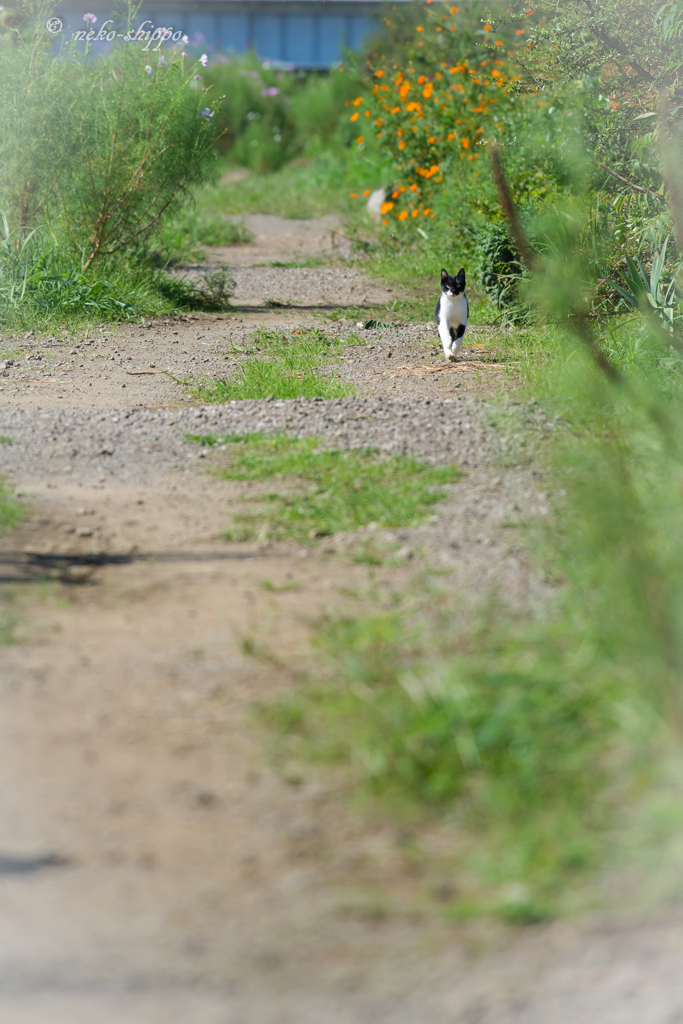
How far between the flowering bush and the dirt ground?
7075mm

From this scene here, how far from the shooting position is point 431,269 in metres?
9.57

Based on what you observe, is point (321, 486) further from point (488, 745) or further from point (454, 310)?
point (454, 310)

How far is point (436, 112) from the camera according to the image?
427 inches

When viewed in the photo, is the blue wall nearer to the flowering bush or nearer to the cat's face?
the flowering bush

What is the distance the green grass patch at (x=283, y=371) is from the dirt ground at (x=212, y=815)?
3.98ft

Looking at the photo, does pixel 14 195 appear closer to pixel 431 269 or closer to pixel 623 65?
pixel 431 269

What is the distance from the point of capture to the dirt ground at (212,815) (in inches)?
69.1

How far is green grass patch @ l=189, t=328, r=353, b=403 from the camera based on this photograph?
5.60m

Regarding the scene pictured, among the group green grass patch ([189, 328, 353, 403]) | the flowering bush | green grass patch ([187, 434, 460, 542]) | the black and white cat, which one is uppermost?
the flowering bush

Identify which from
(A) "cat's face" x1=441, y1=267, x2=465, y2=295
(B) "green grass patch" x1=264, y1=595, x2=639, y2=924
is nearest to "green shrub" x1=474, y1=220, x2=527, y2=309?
(A) "cat's face" x1=441, y1=267, x2=465, y2=295

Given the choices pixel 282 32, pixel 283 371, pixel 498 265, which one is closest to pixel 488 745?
pixel 283 371

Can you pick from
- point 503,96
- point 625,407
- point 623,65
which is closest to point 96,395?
point 625,407

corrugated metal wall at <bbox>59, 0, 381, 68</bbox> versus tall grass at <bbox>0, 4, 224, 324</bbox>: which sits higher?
corrugated metal wall at <bbox>59, 0, 381, 68</bbox>

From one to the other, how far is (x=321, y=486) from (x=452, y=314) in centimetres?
244
